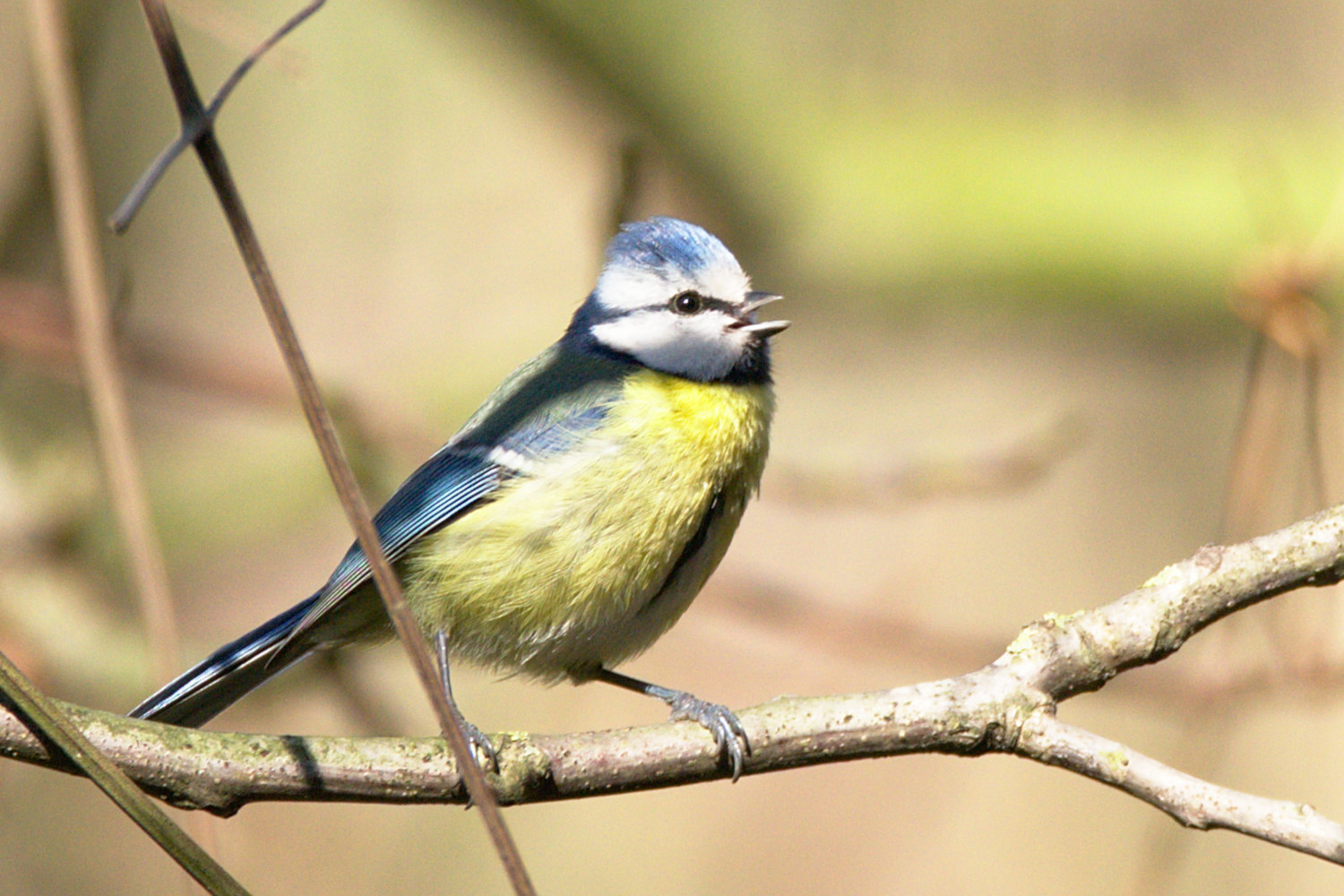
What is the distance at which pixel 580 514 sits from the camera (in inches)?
92.7

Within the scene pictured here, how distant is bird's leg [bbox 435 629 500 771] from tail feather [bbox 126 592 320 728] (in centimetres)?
28

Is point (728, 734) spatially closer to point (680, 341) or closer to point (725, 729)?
point (725, 729)

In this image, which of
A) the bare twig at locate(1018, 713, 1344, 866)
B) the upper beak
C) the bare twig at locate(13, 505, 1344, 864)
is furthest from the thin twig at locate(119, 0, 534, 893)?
the upper beak

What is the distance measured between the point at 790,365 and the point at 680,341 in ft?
6.94

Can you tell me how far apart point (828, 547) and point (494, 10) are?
2.56 meters

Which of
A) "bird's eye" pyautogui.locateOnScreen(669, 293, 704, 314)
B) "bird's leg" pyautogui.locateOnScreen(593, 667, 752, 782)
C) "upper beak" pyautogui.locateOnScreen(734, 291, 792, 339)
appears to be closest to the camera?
"bird's leg" pyautogui.locateOnScreen(593, 667, 752, 782)

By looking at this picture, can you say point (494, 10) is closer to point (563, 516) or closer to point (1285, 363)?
point (563, 516)

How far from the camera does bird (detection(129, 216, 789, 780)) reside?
236cm

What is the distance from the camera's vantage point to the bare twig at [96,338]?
5.63 feet

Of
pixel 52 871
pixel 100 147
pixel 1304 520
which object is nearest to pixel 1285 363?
pixel 1304 520

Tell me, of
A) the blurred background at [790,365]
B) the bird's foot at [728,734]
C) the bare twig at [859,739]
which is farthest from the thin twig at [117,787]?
the blurred background at [790,365]

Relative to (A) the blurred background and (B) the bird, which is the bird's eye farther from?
(A) the blurred background

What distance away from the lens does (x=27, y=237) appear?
153 inches

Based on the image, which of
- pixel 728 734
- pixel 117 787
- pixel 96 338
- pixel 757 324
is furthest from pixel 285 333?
pixel 757 324
